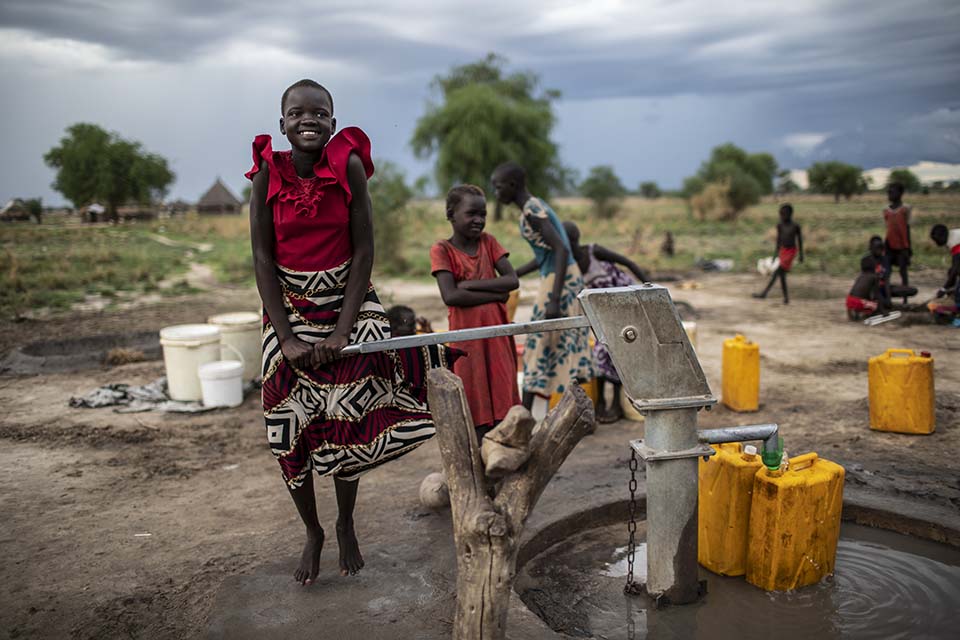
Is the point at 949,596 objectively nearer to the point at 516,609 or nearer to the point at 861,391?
the point at 516,609

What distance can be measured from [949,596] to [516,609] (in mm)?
1767

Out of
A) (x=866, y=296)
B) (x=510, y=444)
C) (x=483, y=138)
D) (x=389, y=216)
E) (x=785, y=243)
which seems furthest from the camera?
(x=483, y=138)

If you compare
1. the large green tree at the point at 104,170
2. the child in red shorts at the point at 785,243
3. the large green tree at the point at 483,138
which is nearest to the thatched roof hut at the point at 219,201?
the large green tree at the point at 483,138

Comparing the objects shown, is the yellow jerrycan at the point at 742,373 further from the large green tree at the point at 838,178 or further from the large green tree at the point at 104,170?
the large green tree at the point at 838,178

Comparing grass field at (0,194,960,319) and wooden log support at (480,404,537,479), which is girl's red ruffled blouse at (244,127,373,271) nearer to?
wooden log support at (480,404,537,479)

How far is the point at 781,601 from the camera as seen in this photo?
292 centimetres

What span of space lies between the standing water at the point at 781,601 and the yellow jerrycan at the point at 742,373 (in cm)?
192

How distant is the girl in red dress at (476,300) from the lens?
3471 mm

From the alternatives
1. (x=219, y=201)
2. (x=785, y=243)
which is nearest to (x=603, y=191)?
(x=219, y=201)

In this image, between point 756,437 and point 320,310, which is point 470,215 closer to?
point 320,310

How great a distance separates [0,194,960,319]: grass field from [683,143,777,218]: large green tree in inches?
219

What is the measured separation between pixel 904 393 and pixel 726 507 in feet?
7.32

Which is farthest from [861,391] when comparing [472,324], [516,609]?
[516,609]

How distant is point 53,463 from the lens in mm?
4605
